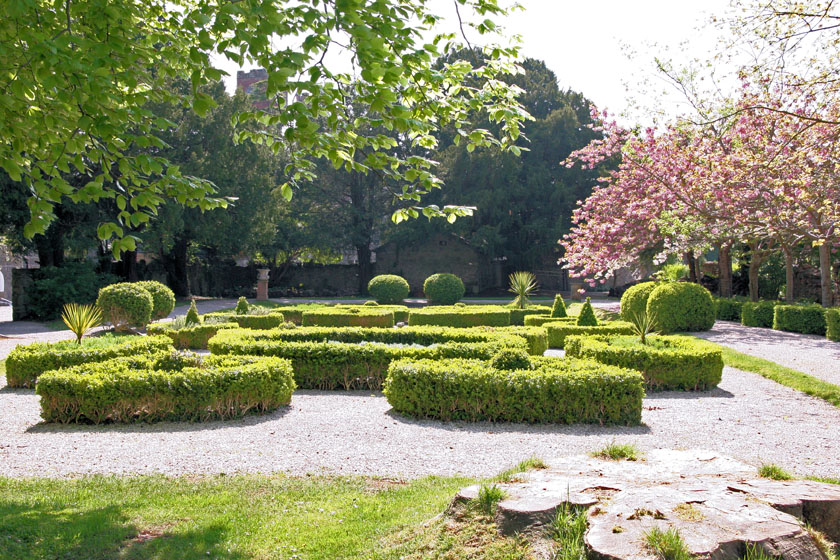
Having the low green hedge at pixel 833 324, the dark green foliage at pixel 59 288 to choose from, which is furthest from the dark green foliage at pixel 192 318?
the low green hedge at pixel 833 324

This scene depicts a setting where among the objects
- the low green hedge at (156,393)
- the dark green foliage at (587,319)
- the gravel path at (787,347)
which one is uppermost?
the dark green foliage at (587,319)

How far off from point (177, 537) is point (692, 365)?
7466 millimetres

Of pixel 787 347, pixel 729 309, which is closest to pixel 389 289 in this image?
pixel 729 309

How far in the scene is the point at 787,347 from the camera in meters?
13.2

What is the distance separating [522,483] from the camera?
371 cm

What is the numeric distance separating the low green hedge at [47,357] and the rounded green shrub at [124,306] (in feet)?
22.0

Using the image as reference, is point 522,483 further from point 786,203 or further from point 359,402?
point 786,203

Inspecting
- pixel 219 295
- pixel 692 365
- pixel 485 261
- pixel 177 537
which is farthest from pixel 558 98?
pixel 177 537

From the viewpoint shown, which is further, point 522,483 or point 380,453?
point 380,453

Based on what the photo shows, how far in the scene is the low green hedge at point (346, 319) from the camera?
16.3 metres

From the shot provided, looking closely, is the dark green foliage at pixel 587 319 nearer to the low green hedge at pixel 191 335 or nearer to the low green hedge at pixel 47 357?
the low green hedge at pixel 191 335

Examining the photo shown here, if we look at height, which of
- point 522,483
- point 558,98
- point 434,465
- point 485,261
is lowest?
point 434,465

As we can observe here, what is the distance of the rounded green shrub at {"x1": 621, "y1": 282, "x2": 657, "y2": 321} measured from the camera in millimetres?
16891

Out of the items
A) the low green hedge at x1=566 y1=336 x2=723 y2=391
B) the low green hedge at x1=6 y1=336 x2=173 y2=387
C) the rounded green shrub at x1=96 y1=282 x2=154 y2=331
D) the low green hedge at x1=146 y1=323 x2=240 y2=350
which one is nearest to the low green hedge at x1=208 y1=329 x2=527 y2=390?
the low green hedge at x1=566 y1=336 x2=723 y2=391
